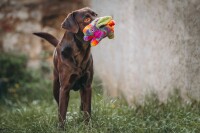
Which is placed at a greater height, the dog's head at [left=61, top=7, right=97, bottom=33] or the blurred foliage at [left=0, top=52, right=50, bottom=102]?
the dog's head at [left=61, top=7, right=97, bottom=33]

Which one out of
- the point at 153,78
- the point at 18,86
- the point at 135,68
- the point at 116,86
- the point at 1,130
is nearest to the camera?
the point at 1,130

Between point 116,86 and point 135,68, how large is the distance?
0.92 meters

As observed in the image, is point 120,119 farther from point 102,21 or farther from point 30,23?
point 30,23

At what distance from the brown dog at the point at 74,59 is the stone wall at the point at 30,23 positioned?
574cm

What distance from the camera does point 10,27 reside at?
10719mm

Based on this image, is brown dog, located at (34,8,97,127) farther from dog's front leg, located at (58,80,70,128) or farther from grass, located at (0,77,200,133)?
grass, located at (0,77,200,133)

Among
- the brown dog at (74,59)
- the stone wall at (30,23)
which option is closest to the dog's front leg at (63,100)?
the brown dog at (74,59)

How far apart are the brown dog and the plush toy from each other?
0.42 feet

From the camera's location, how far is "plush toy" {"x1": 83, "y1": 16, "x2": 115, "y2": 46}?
4.62 metres

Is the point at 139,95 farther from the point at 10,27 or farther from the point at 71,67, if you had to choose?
the point at 10,27

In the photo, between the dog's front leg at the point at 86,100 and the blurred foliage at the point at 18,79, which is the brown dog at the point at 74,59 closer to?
the dog's front leg at the point at 86,100

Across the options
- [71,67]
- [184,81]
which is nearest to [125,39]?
[184,81]

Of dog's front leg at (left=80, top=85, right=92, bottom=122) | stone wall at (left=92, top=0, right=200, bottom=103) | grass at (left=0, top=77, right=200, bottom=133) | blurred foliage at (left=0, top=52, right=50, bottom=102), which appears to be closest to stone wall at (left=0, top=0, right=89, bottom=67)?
blurred foliage at (left=0, top=52, right=50, bottom=102)

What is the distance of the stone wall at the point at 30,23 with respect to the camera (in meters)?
10.6
